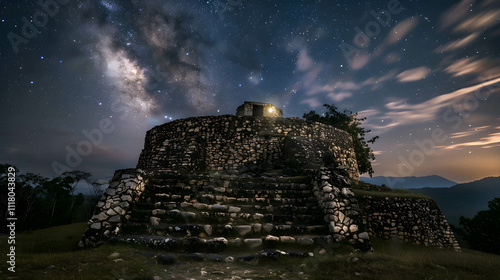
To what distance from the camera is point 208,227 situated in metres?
4.72

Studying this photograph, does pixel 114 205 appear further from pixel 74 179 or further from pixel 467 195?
pixel 467 195

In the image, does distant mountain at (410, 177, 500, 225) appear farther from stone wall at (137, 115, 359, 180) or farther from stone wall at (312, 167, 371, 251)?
stone wall at (312, 167, 371, 251)

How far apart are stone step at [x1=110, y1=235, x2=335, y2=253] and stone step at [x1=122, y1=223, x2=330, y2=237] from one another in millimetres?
221

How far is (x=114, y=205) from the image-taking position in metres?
5.02

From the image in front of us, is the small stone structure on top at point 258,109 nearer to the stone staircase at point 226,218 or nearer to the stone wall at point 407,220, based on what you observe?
the stone wall at point 407,220

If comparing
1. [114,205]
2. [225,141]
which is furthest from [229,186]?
[225,141]

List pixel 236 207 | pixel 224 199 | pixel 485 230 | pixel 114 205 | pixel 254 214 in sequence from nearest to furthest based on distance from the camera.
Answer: pixel 114 205 < pixel 254 214 < pixel 236 207 < pixel 224 199 < pixel 485 230

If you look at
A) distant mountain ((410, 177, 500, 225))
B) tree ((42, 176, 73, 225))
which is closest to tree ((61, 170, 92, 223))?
tree ((42, 176, 73, 225))

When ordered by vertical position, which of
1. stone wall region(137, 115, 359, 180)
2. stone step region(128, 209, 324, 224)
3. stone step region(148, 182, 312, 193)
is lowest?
stone step region(128, 209, 324, 224)

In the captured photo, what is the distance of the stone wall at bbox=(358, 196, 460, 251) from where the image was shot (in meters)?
8.20

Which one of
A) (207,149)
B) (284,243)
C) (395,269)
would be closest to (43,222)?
(207,149)

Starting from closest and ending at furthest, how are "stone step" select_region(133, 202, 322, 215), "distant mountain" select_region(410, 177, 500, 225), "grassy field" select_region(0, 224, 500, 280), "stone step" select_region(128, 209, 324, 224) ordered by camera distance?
"grassy field" select_region(0, 224, 500, 280)
"stone step" select_region(128, 209, 324, 224)
"stone step" select_region(133, 202, 322, 215)
"distant mountain" select_region(410, 177, 500, 225)

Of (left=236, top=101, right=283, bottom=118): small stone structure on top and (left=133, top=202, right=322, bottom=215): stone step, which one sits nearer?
(left=133, top=202, right=322, bottom=215): stone step

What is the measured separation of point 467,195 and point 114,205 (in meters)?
189
